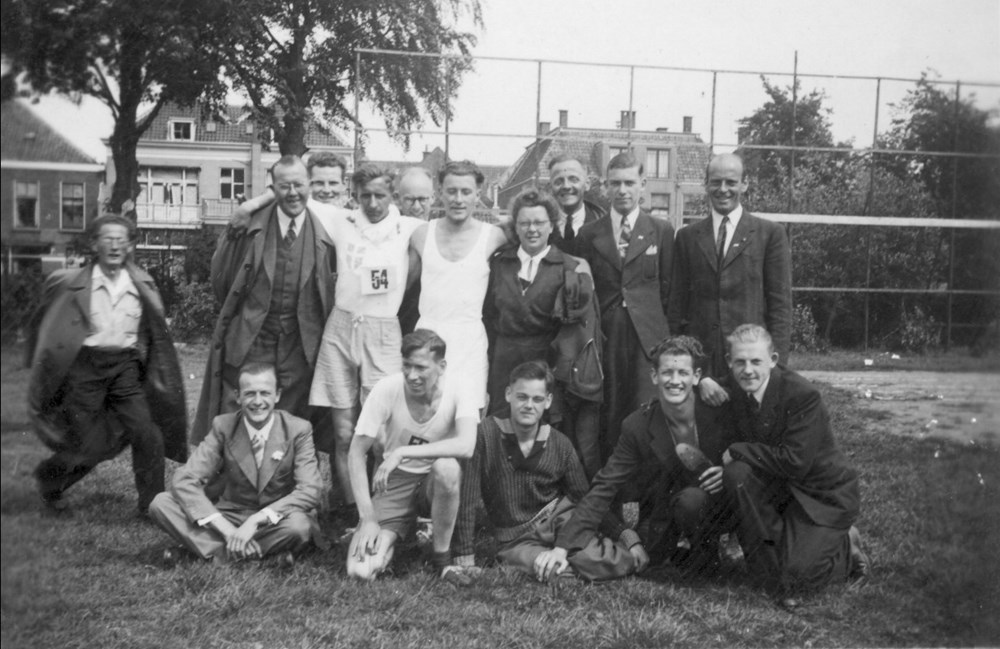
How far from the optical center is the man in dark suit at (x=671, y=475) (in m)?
3.67

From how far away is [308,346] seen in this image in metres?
3.95

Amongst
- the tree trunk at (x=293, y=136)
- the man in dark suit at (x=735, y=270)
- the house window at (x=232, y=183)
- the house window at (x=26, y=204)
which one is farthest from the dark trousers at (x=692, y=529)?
the house window at (x=26, y=204)

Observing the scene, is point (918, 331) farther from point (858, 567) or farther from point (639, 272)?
point (639, 272)

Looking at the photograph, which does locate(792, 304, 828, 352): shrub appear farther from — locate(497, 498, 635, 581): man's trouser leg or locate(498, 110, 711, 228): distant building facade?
locate(497, 498, 635, 581): man's trouser leg

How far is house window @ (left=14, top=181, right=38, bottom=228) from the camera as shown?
262cm

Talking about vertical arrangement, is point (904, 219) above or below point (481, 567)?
above

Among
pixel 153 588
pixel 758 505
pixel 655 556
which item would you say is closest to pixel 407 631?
pixel 153 588

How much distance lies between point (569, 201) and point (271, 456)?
1.85 metres

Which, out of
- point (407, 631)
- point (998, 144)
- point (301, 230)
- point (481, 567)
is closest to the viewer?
point (407, 631)

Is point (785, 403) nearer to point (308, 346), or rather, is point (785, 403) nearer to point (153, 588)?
point (308, 346)

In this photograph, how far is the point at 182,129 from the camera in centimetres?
302

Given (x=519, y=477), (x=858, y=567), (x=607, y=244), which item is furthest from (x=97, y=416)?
(x=858, y=567)

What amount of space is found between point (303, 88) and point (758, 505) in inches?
96.2

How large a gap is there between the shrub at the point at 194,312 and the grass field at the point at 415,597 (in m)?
0.67
